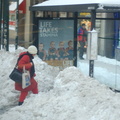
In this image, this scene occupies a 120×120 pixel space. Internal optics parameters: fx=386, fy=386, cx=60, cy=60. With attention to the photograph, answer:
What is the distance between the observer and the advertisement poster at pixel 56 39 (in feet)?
41.4

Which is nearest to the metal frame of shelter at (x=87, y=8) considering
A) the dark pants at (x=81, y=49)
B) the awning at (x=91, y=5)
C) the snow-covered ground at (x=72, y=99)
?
the awning at (x=91, y=5)

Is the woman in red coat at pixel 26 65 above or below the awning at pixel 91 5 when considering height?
A: below

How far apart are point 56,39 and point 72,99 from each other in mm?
4883

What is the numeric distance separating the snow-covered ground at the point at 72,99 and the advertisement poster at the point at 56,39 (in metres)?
1.89

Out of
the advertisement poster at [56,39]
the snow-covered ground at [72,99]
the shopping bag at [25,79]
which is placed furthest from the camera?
the advertisement poster at [56,39]

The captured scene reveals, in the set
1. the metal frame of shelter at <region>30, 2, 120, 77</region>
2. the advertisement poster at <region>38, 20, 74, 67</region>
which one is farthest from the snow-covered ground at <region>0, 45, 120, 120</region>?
the advertisement poster at <region>38, 20, 74, 67</region>

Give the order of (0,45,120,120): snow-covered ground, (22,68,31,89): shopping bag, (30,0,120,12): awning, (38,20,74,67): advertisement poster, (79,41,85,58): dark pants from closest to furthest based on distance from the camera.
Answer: (0,45,120,120): snow-covered ground
(30,0,120,12): awning
(22,68,31,89): shopping bag
(79,41,85,58): dark pants
(38,20,74,67): advertisement poster

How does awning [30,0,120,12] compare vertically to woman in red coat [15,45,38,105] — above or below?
above

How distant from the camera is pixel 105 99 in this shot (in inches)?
305

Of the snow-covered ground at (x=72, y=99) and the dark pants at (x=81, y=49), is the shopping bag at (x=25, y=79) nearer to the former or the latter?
the snow-covered ground at (x=72, y=99)

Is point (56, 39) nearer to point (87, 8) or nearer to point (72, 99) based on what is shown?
point (87, 8)

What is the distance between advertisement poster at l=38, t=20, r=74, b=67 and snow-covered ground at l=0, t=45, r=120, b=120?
6.20 feet

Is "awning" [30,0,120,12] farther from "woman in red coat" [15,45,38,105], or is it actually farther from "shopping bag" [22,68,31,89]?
"shopping bag" [22,68,31,89]

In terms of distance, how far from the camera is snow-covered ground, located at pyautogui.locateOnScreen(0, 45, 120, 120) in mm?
7590
